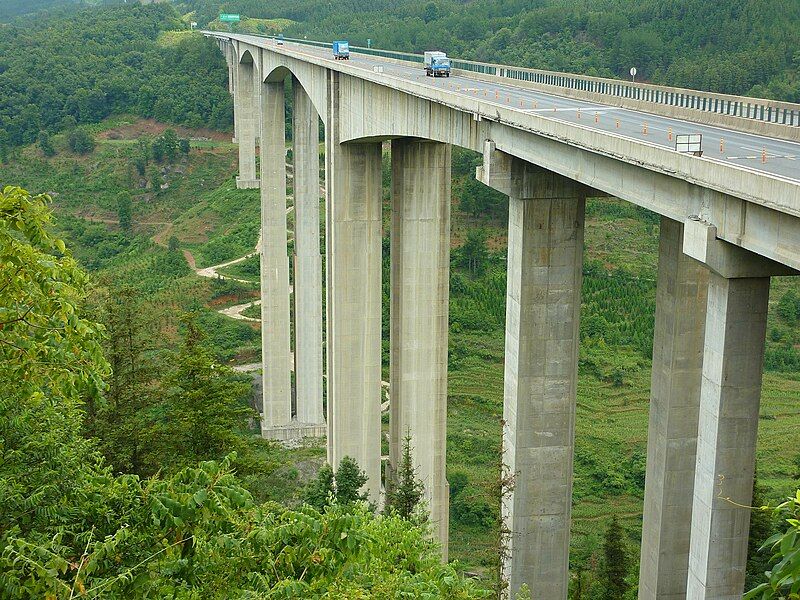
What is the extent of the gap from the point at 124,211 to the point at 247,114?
1579 centimetres

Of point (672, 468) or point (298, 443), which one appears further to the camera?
point (298, 443)

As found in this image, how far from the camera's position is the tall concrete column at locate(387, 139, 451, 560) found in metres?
37.9

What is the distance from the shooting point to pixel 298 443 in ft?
193

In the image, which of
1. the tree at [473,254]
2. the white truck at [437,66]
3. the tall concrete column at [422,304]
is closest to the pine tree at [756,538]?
the tall concrete column at [422,304]

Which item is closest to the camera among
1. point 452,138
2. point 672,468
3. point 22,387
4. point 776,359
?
point 22,387

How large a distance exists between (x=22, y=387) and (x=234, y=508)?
3443 millimetres

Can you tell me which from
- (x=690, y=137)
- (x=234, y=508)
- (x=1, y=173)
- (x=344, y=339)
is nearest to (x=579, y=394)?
(x=344, y=339)

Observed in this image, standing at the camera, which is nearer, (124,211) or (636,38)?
(124,211)

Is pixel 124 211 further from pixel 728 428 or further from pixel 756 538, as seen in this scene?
pixel 728 428

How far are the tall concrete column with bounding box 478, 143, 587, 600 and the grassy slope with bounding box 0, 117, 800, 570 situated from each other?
127cm

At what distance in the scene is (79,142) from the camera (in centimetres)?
10862

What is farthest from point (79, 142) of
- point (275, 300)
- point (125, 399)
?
point (125, 399)

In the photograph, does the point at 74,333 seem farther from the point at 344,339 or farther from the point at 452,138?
the point at 344,339

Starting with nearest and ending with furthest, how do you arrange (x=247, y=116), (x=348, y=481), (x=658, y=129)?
(x=658, y=129) → (x=348, y=481) → (x=247, y=116)
